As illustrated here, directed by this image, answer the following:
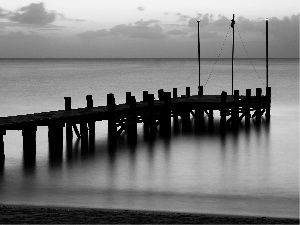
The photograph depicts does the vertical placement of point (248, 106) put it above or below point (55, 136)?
above

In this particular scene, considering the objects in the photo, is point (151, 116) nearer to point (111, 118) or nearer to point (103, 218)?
point (111, 118)

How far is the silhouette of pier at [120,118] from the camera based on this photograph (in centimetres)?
2144

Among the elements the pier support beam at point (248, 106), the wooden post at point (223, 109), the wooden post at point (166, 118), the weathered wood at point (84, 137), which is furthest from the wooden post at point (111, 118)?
the pier support beam at point (248, 106)

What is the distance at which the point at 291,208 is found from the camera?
15266mm

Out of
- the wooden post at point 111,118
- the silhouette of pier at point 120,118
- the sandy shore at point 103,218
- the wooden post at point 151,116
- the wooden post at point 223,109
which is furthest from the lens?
the wooden post at point 223,109

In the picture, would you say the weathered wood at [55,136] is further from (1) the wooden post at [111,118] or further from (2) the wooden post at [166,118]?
(2) the wooden post at [166,118]

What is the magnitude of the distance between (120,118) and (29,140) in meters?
4.86

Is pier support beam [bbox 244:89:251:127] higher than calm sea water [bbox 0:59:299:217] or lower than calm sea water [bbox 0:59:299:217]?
higher

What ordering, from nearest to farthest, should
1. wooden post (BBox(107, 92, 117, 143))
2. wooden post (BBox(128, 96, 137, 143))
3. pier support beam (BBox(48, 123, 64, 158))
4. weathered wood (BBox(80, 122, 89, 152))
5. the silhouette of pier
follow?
the silhouette of pier → pier support beam (BBox(48, 123, 64, 158)) → weathered wood (BBox(80, 122, 89, 152)) → wooden post (BBox(107, 92, 117, 143)) → wooden post (BBox(128, 96, 137, 143))

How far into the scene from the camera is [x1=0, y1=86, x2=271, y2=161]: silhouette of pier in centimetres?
2144

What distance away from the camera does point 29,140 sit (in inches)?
842

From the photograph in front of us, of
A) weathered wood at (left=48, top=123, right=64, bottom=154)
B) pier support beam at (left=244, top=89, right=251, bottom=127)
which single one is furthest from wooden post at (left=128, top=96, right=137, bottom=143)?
pier support beam at (left=244, top=89, right=251, bottom=127)

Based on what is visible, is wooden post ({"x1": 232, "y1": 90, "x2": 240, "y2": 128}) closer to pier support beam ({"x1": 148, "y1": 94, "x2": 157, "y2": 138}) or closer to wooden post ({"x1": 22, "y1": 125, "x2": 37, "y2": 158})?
pier support beam ({"x1": 148, "y1": 94, "x2": 157, "y2": 138})

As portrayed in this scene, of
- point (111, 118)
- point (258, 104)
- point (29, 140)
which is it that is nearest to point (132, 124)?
point (111, 118)
